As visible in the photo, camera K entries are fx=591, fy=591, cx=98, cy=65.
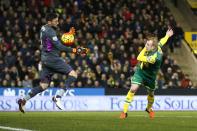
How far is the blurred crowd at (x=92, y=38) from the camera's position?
24.7 m

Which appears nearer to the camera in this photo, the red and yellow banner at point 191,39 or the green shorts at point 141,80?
the green shorts at point 141,80

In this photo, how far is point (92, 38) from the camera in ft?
89.5

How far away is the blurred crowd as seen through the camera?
24672 mm

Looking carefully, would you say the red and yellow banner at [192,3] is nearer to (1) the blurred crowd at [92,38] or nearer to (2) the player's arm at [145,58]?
(1) the blurred crowd at [92,38]

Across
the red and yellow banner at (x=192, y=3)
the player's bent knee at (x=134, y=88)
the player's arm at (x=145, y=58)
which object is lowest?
the player's bent knee at (x=134, y=88)

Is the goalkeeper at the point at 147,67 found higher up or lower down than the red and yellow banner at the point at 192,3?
lower down

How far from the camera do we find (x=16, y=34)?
25.7 metres

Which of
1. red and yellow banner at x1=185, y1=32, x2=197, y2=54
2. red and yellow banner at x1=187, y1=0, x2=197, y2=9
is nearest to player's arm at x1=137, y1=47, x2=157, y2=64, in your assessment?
red and yellow banner at x1=185, y1=32, x2=197, y2=54

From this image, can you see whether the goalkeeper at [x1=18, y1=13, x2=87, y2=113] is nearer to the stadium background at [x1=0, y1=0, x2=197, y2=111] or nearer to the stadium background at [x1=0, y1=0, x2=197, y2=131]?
the stadium background at [x1=0, y1=0, x2=197, y2=131]

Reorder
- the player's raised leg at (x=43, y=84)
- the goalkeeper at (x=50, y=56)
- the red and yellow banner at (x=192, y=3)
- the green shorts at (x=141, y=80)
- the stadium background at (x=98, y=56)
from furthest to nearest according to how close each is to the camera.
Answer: the red and yellow banner at (x=192, y=3)
the stadium background at (x=98, y=56)
the green shorts at (x=141, y=80)
the player's raised leg at (x=43, y=84)
the goalkeeper at (x=50, y=56)

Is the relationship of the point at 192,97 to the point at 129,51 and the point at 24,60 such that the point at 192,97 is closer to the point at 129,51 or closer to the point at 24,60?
the point at 129,51

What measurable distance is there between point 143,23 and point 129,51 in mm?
2563

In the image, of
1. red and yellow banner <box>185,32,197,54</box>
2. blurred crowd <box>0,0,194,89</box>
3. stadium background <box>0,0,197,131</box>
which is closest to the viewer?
stadium background <box>0,0,197,131</box>

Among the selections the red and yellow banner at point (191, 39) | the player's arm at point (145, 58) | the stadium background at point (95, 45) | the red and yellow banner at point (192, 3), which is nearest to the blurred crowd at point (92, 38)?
the stadium background at point (95, 45)
